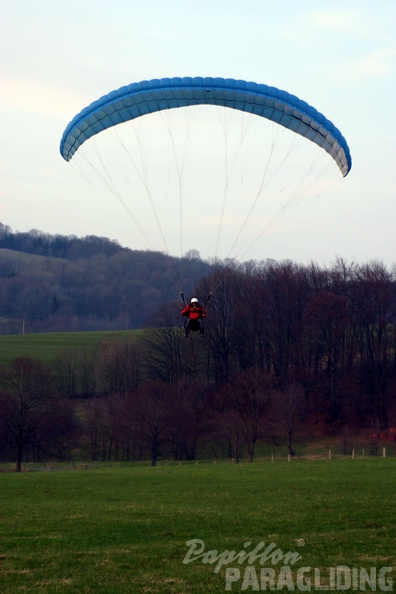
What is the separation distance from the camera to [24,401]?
50.8 meters

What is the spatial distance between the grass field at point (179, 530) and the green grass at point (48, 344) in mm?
57922

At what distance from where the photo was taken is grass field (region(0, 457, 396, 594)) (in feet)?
40.2

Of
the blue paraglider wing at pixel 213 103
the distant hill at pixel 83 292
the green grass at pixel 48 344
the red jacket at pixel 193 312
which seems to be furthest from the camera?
the distant hill at pixel 83 292

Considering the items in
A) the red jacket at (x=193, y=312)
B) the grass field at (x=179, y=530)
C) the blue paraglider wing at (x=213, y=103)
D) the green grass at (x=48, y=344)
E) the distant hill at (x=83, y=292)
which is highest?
the distant hill at (x=83, y=292)

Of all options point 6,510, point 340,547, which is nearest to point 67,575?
point 340,547

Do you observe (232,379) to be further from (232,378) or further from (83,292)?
(83,292)

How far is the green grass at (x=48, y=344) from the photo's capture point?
83750 millimetres

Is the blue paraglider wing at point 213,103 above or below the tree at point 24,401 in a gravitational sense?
above

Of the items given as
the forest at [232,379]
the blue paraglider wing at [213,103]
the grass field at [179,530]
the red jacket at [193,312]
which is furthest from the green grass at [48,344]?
the red jacket at [193,312]

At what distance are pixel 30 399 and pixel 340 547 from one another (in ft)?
132

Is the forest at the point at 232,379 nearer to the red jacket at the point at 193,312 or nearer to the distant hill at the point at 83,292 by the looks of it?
the red jacket at the point at 193,312

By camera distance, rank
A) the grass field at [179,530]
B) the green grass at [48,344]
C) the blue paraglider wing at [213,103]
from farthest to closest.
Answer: the green grass at [48,344], the blue paraglider wing at [213,103], the grass field at [179,530]

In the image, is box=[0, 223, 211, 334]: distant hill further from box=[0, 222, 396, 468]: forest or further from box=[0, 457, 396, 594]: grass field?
box=[0, 457, 396, 594]: grass field

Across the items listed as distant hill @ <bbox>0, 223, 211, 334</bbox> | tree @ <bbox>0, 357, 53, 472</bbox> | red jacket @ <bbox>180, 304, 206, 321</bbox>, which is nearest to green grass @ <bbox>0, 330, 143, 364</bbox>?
tree @ <bbox>0, 357, 53, 472</bbox>
